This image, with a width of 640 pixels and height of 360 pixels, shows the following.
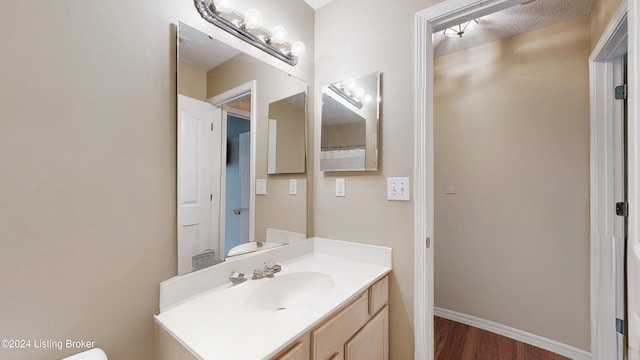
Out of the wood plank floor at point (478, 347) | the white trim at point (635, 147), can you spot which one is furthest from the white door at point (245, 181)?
the wood plank floor at point (478, 347)

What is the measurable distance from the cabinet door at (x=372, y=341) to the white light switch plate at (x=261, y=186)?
33.4 inches

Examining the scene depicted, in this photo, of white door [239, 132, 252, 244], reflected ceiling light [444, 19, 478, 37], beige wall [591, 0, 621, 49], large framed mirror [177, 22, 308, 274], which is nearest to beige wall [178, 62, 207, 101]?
large framed mirror [177, 22, 308, 274]

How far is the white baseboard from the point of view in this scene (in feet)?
6.04

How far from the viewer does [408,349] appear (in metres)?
1.32

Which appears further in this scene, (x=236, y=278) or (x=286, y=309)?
(x=236, y=278)

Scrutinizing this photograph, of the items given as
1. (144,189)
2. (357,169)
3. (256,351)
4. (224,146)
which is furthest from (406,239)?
(144,189)

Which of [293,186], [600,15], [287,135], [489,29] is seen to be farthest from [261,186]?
[600,15]

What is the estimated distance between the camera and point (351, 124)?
1521mm

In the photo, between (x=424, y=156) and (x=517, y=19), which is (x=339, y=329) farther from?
(x=517, y=19)

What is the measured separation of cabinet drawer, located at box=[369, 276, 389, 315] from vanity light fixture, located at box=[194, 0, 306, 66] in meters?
1.36

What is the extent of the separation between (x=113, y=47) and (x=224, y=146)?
20.4 inches

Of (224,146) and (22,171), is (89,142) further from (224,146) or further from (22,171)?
(224,146)

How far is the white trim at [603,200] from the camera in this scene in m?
1.60

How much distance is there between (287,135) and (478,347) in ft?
7.26
